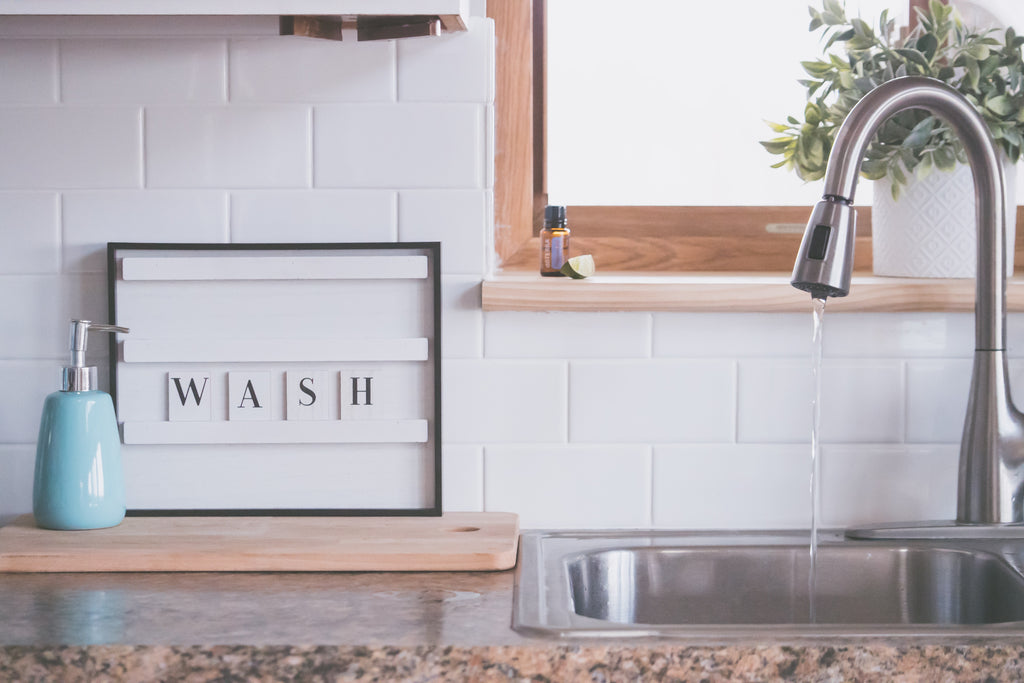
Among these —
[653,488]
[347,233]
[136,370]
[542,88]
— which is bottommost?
[653,488]

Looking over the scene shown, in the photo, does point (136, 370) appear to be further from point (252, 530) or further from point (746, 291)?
point (746, 291)

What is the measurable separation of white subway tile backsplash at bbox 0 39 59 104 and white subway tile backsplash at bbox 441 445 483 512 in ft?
2.00

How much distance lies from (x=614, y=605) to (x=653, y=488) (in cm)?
16

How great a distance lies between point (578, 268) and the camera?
4.01 ft

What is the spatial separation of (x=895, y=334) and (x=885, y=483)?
18 centimetres

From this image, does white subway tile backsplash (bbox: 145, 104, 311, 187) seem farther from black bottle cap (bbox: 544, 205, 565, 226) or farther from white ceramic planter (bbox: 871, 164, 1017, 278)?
white ceramic planter (bbox: 871, 164, 1017, 278)

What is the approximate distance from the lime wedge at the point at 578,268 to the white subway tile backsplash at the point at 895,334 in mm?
284

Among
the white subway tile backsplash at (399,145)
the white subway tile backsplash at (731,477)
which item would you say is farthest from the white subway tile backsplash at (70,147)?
the white subway tile backsplash at (731,477)

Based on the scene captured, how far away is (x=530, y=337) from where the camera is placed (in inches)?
47.0

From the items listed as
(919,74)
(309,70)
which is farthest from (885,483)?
(309,70)

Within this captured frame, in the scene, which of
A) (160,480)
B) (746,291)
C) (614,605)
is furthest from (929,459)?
(160,480)

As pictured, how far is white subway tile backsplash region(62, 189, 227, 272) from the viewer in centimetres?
117

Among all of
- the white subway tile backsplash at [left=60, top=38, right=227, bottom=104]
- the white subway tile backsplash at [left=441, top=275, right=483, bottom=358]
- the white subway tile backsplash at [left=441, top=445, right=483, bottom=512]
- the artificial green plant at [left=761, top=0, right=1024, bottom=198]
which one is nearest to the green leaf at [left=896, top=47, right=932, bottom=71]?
the artificial green plant at [left=761, top=0, right=1024, bottom=198]

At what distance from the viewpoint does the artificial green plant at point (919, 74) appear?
3.77 feet
